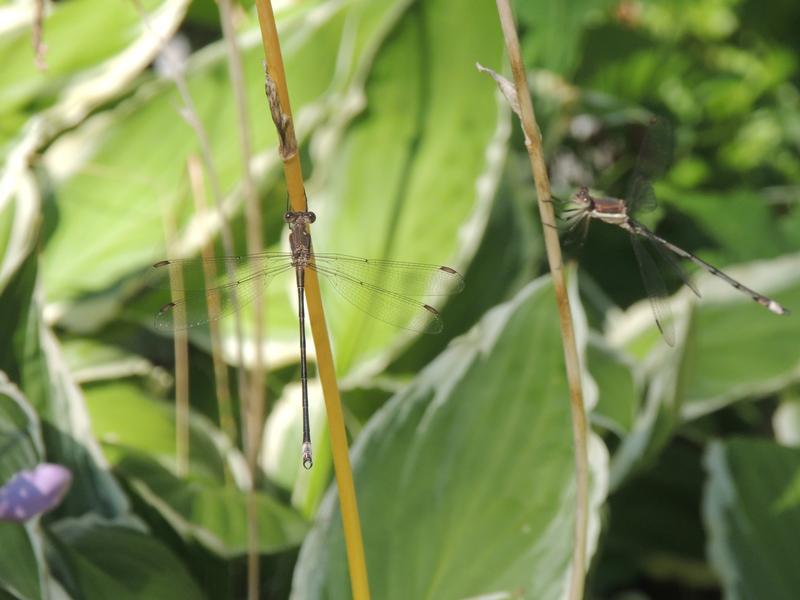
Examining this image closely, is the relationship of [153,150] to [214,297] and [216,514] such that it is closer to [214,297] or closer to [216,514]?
[214,297]

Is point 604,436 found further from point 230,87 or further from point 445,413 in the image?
point 230,87

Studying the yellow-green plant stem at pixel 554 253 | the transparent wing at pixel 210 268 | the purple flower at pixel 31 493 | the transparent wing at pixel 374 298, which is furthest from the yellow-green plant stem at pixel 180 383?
the yellow-green plant stem at pixel 554 253

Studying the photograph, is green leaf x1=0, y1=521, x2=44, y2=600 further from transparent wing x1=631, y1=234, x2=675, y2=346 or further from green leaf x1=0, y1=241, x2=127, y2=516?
transparent wing x1=631, y1=234, x2=675, y2=346

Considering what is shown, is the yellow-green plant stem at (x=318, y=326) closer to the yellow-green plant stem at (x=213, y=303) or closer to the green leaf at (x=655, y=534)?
the yellow-green plant stem at (x=213, y=303)

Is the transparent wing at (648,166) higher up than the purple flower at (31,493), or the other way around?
the transparent wing at (648,166)

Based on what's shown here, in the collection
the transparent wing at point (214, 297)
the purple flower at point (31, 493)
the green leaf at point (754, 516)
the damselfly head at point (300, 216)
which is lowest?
the green leaf at point (754, 516)

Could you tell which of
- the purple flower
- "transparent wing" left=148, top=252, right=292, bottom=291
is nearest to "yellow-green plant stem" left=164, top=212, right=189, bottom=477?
"transparent wing" left=148, top=252, right=292, bottom=291

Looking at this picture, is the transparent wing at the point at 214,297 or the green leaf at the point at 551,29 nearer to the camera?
the transparent wing at the point at 214,297
